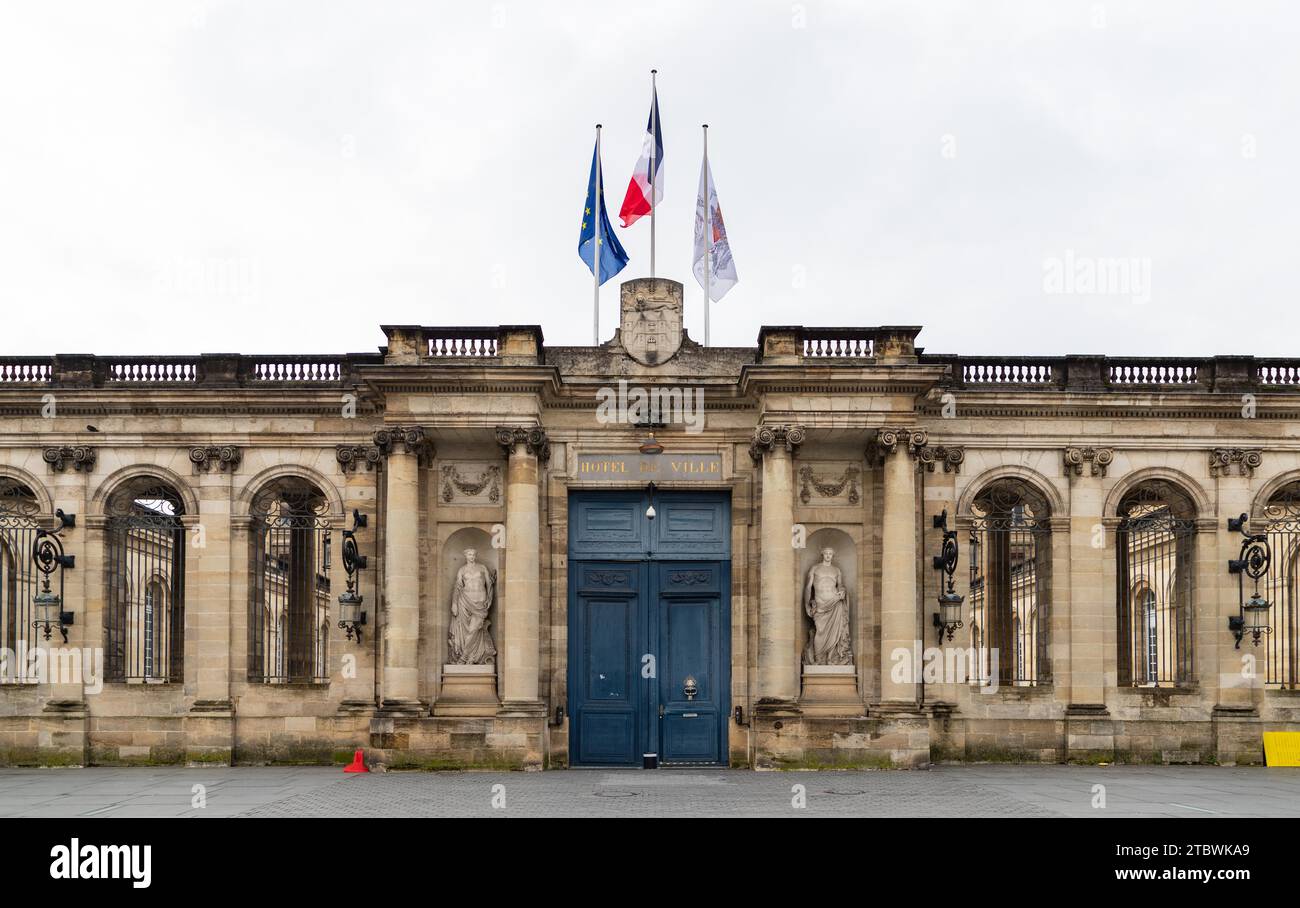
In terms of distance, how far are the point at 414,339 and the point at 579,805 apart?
9.67 m

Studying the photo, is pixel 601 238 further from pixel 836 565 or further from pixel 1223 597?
pixel 1223 597

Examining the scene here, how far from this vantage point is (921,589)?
82.5 feet

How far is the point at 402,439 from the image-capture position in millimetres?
23734

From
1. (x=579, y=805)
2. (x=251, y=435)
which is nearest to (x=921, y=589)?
(x=579, y=805)

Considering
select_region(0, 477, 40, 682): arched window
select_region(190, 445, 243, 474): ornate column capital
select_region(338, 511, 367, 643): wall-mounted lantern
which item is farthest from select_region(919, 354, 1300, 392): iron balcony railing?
select_region(0, 477, 40, 682): arched window

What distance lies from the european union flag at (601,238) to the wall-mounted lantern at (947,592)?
765 centimetres

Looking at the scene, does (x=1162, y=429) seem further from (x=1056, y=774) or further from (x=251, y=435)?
(x=251, y=435)

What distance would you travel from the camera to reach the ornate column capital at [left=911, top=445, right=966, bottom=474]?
82.9 feet

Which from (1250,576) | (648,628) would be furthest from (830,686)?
(1250,576)

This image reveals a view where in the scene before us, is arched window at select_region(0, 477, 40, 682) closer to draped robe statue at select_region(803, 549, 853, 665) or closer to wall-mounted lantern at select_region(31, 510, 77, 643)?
wall-mounted lantern at select_region(31, 510, 77, 643)

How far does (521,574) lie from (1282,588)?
18296 mm

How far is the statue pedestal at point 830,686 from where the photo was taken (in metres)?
24.3

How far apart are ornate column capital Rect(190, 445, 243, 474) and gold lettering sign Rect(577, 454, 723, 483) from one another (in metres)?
6.41

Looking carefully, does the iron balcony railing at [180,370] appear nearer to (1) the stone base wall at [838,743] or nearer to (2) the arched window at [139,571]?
(2) the arched window at [139,571]
